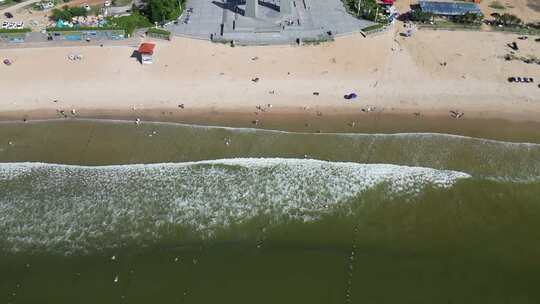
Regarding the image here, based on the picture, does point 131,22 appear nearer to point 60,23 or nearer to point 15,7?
point 60,23

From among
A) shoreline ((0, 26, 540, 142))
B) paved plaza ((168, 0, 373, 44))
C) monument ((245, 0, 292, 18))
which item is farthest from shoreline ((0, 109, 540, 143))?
monument ((245, 0, 292, 18))

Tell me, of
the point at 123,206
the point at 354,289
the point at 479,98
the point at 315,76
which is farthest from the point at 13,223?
the point at 479,98

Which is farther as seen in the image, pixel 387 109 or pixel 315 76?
pixel 315 76

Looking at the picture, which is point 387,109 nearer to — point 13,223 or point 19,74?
point 13,223

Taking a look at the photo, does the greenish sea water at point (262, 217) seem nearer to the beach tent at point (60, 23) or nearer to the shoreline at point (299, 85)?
the shoreline at point (299, 85)

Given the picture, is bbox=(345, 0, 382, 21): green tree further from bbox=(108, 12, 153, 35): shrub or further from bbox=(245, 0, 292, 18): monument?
bbox=(108, 12, 153, 35): shrub

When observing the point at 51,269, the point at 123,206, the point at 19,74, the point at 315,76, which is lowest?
the point at 51,269
